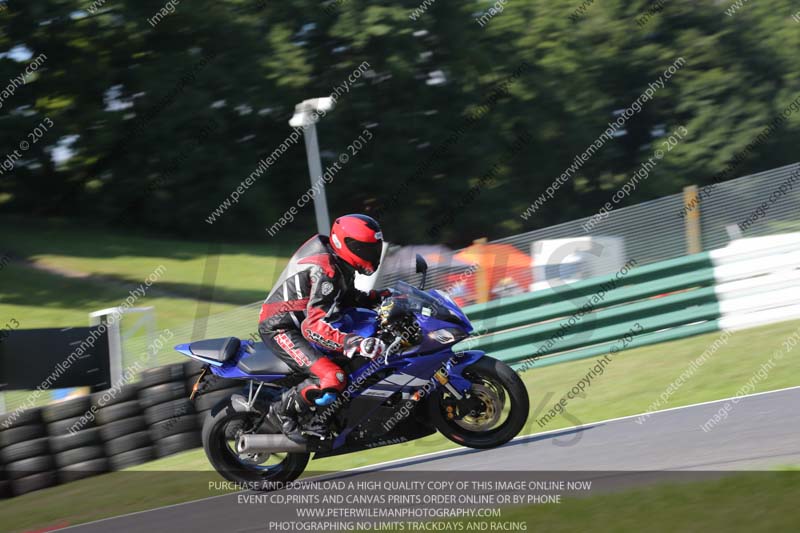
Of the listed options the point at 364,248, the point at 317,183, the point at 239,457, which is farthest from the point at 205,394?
the point at 317,183

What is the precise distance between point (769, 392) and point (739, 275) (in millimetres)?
2912

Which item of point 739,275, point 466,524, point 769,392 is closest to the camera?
point 466,524

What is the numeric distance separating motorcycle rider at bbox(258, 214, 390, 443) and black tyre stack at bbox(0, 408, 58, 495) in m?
3.32

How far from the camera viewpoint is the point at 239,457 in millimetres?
7023

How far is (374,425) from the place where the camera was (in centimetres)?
675

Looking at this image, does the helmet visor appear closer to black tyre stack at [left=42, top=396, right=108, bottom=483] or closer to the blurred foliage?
black tyre stack at [left=42, top=396, right=108, bottom=483]

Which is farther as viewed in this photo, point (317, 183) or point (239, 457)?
point (317, 183)

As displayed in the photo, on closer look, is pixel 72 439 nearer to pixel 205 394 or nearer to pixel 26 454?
pixel 26 454

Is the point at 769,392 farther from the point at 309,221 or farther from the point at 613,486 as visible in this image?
the point at 309,221

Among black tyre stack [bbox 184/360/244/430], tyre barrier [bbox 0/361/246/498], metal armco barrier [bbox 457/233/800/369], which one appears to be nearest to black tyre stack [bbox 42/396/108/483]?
tyre barrier [bbox 0/361/246/498]

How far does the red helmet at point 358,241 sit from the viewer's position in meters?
6.52

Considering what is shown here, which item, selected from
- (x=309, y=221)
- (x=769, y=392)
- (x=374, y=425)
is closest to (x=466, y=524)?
(x=374, y=425)

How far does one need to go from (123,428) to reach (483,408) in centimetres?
422

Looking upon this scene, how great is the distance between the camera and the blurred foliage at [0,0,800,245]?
26656 mm
